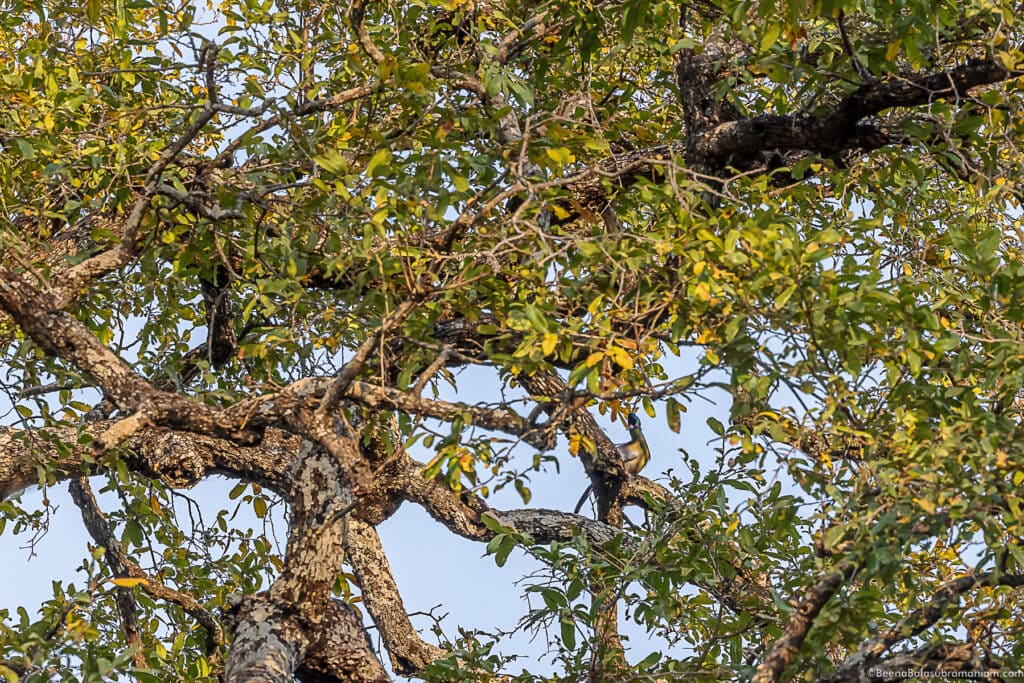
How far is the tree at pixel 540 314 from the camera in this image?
145 inches

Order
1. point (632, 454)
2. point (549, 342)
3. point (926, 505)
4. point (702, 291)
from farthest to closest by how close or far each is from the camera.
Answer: point (632, 454), point (549, 342), point (702, 291), point (926, 505)

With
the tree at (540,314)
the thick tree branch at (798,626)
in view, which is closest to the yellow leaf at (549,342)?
the tree at (540,314)

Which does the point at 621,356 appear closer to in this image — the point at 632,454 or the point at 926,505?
the point at 926,505

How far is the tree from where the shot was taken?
3.68 meters

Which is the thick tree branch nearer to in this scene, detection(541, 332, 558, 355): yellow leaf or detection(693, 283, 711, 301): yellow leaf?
detection(693, 283, 711, 301): yellow leaf

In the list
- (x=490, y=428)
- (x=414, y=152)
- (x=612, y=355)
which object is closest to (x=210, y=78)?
(x=414, y=152)

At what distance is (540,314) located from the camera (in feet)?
12.2

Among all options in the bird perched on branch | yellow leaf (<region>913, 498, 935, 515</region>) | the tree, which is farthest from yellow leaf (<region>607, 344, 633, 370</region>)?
the bird perched on branch

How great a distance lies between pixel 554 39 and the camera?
6.74 m

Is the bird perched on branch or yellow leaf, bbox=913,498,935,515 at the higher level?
the bird perched on branch

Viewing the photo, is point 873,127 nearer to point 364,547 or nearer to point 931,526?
point 931,526

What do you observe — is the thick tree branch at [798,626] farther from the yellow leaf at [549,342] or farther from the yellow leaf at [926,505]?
the yellow leaf at [549,342]

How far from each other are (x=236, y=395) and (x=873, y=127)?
3.45m

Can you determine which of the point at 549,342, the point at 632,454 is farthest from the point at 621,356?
the point at 632,454
